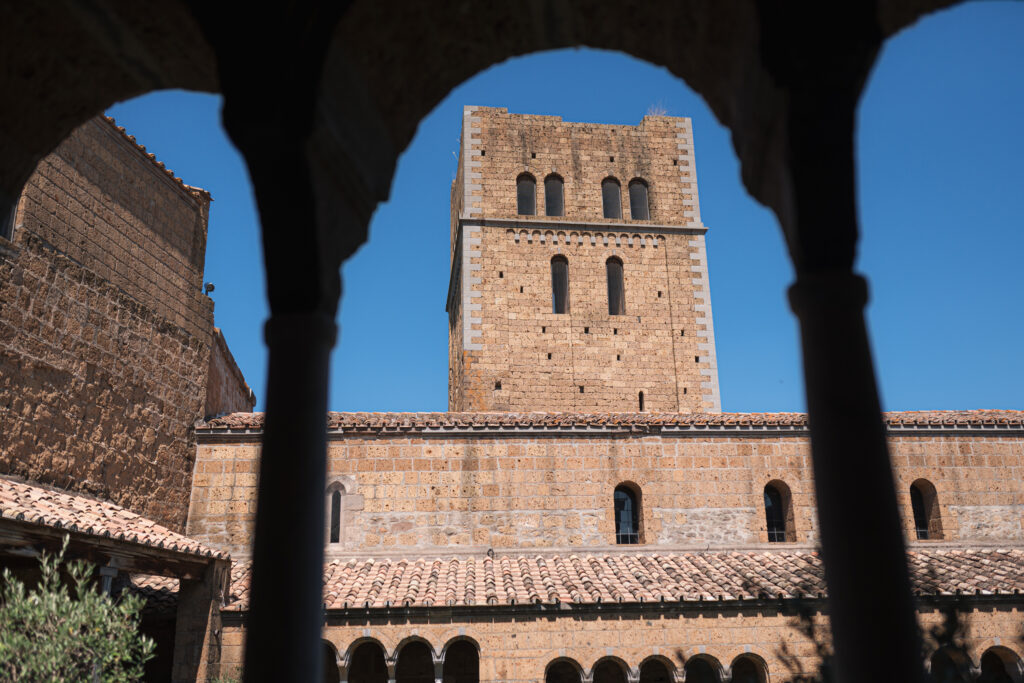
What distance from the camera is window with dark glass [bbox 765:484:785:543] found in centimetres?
1591

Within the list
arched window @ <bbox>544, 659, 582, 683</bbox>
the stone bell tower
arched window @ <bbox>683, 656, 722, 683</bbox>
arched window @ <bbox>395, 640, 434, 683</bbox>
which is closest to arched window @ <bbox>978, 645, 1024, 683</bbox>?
arched window @ <bbox>683, 656, 722, 683</bbox>

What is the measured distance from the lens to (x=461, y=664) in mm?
14070

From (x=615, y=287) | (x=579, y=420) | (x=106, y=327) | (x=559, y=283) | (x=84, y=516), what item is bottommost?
(x=84, y=516)

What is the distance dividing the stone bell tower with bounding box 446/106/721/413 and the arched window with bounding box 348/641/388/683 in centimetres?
904

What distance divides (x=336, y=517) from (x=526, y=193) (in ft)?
43.8

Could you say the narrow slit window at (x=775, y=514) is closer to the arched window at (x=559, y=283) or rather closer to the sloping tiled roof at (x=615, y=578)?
the sloping tiled roof at (x=615, y=578)

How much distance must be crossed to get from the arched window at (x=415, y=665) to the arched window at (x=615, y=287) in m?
12.5

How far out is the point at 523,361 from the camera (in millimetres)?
22844

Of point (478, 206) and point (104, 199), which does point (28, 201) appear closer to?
point (104, 199)

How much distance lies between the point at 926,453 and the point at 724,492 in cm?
421

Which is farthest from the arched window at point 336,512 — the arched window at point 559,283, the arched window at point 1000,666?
the arched window at point 1000,666

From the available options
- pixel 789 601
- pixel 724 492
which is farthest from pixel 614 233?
pixel 789 601

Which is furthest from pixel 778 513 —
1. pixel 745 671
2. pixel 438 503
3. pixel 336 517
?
pixel 336 517

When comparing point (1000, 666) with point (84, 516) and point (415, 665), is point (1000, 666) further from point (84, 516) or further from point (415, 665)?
point (84, 516)
